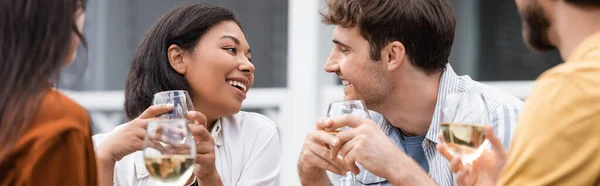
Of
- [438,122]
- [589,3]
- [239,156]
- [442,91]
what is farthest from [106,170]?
[589,3]

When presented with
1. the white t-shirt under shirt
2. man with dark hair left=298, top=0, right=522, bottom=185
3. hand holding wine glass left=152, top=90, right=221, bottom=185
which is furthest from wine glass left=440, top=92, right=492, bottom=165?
the white t-shirt under shirt

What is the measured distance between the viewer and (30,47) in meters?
1.97

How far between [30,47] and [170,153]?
42 centimetres

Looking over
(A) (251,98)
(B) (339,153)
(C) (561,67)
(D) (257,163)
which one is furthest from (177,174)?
(A) (251,98)

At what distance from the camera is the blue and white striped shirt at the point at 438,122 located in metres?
2.96

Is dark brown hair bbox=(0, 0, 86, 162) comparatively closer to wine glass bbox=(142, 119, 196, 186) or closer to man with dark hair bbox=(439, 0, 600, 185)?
wine glass bbox=(142, 119, 196, 186)

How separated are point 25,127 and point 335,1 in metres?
1.88

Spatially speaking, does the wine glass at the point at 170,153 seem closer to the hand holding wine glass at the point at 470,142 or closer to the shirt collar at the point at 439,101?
the hand holding wine glass at the point at 470,142

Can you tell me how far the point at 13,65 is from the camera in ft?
6.42

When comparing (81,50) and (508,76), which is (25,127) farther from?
(508,76)

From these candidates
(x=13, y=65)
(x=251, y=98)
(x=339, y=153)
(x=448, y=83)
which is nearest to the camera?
(x=13, y=65)

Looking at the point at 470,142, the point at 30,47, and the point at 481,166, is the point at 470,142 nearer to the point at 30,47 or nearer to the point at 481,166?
the point at 481,166

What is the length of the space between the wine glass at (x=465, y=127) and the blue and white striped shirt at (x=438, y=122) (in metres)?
0.57

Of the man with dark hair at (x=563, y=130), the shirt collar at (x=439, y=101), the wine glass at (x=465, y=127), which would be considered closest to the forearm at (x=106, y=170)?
the shirt collar at (x=439, y=101)
